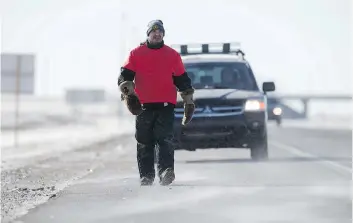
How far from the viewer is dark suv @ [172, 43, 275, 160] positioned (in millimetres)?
13141

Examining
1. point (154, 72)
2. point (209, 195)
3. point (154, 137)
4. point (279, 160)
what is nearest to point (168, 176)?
point (154, 137)

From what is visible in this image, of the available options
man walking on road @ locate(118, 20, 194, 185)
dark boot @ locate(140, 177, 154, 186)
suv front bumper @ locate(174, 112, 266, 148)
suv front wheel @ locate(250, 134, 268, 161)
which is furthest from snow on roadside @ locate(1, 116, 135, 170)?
man walking on road @ locate(118, 20, 194, 185)

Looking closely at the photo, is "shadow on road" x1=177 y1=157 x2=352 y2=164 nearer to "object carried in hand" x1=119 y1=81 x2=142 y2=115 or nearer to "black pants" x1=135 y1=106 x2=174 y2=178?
"black pants" x1=135 y1=106 x2=174 y2=178

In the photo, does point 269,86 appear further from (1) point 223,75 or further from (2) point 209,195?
(2) point 209,195

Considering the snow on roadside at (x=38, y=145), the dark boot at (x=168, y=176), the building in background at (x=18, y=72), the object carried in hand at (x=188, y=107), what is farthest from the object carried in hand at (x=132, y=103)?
the building in background at (x=18, y=72)

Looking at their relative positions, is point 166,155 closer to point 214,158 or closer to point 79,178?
point 79,178

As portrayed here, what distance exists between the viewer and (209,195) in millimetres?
9047

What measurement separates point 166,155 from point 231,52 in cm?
537

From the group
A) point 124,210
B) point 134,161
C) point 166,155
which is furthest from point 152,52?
point 134,161

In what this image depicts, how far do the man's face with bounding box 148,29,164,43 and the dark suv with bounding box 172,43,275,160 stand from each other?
3974 millimetres

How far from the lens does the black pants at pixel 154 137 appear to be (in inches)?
369

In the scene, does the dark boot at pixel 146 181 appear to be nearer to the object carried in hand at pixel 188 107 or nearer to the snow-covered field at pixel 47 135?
the object carried in hand at pixel 188 107

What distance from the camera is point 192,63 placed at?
46.3 ft

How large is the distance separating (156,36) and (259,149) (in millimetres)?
5679
